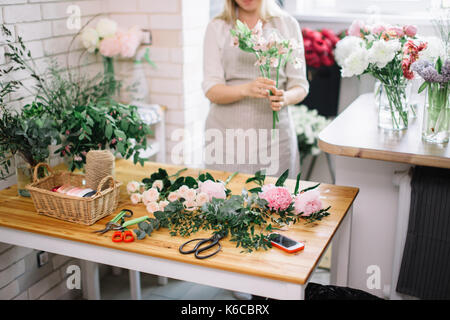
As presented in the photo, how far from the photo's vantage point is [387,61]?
2.05m

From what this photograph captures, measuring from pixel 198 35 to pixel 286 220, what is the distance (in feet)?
5.58

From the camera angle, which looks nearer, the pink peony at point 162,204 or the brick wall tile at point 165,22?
the pink peony at point 162,204

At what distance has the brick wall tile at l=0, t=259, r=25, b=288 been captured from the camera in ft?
7.85

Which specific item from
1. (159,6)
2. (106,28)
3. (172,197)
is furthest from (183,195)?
(159,6)

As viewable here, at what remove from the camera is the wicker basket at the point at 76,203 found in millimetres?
1800

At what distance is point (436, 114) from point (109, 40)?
5.72 feet

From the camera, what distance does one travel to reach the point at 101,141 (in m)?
2.04

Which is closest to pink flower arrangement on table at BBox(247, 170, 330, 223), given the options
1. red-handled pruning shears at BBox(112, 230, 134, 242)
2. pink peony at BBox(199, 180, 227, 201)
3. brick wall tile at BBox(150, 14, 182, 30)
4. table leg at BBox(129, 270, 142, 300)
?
pink peony at BBox(199, 180, 227, 201)

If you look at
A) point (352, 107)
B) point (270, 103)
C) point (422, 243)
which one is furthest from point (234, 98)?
point (422, 243)

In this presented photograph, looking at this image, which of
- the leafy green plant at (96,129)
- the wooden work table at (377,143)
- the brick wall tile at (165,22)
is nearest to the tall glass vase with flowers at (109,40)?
the brick wall tile at (165,22)

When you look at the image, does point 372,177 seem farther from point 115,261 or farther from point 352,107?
point 115,261

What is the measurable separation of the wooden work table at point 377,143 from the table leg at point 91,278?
1.44m

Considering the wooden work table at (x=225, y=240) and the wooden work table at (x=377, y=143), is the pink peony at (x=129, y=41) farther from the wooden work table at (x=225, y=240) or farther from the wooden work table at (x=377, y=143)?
the wooden work table at (x=377, y=143)

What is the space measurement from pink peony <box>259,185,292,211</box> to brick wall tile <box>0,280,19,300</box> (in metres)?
1.39
